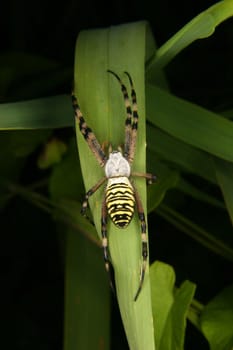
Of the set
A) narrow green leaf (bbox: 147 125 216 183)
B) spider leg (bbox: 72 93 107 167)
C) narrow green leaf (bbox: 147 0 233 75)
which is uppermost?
narrow green leaf (bbox: 147 0 233 75)

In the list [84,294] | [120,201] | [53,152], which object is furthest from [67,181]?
[120,201]

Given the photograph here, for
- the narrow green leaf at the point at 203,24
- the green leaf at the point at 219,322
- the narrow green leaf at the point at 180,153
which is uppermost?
the narrow green leaf at the point at 203,24

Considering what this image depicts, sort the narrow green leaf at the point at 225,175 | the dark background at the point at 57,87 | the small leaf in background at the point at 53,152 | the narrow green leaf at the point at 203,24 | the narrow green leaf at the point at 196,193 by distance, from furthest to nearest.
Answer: the dark background at the point at 57,87
the small leaf in background at the point at 53,152
the narrow green leaf at the point at 196,193
the narrow green leaf at the point at 225,175
the narrow green leaf at the point at 203,24

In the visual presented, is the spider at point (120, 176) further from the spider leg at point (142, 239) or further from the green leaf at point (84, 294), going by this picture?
the green leaf at point (84, 294)

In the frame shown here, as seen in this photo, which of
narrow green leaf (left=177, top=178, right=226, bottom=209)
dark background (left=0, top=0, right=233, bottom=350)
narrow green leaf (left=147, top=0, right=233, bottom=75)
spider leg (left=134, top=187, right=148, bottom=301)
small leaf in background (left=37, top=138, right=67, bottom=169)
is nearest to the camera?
spider leg (left=134, top=187, right=148, bottom=301)

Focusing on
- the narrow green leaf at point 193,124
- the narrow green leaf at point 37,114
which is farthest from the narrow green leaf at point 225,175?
the narrow green leaf at point 37,114

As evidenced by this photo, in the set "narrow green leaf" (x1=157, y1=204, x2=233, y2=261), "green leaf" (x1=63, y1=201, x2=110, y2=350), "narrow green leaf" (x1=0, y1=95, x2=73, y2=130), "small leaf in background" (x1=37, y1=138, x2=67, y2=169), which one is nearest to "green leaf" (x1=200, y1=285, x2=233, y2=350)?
"narrow green leaf" (x1=157, y1=204, x2=233, y2=261)

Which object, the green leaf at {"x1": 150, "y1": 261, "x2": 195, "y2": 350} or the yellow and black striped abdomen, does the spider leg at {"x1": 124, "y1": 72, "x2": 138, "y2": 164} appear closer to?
the yellow and black striped abdomen
